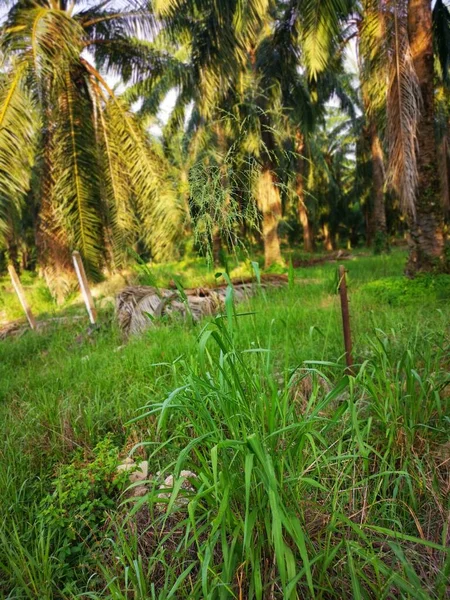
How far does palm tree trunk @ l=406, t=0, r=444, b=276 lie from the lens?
5371 mm

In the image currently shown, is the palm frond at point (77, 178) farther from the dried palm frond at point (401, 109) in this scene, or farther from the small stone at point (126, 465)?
the small stone at point (126, 465)

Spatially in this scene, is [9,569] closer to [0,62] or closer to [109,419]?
[109,419]

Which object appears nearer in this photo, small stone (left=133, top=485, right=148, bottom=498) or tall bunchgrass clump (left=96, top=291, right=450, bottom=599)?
tall bunchgrass clump (left=96, top=291, right=450, bottom=599)

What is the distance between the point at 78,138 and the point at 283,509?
733 cm

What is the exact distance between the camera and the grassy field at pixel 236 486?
1.08 metres

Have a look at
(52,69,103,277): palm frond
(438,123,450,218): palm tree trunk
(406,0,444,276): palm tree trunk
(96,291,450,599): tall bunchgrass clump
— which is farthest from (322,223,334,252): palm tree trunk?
(96,291,450,599): tall bunchgrass clump

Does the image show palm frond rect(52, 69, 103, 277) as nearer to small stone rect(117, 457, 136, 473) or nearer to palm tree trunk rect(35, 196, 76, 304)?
palm tree trunk rect(35, 196, 76, 304)

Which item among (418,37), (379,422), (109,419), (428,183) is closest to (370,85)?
(418,37)

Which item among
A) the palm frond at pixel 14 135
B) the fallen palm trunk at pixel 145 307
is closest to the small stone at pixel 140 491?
the fallen palm trunk at pixel 145 307

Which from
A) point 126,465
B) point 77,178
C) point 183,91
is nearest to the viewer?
point 126,465

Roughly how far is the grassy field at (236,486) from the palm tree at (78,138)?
170 inches

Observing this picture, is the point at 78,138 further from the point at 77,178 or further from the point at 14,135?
the point at 14,135

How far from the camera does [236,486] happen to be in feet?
3.97

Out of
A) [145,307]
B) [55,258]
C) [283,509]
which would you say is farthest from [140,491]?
[55,258]
